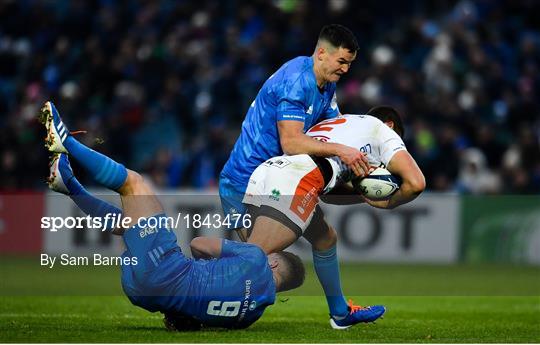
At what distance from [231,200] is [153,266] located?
1648 millimetres

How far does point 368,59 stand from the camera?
19.4 meters

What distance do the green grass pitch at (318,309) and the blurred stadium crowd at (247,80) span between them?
9.14 ft

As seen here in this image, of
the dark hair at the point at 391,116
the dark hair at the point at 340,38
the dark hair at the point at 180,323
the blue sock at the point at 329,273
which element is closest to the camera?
the dark hair at the point at 180,323

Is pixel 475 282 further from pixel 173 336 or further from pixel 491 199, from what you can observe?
pixel 173 336

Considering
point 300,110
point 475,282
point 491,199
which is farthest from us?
point 491,199

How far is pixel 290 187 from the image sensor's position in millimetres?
8211

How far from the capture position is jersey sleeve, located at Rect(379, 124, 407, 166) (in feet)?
27.3

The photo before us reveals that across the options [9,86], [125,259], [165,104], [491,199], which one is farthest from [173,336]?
[9,86]

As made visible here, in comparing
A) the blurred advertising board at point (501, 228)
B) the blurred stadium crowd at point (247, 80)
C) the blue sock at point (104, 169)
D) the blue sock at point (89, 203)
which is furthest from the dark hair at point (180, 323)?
the blurred advertising board at point (501, 228)

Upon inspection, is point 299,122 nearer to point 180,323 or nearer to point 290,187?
point 290,187

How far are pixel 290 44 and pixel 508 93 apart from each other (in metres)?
3.87

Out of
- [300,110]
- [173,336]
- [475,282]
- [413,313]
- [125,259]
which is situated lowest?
[475,282]

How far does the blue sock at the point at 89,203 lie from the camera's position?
26.4 feet

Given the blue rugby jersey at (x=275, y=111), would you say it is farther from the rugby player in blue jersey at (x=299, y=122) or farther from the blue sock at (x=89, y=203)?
the blue sock at (x=89, y=203)
